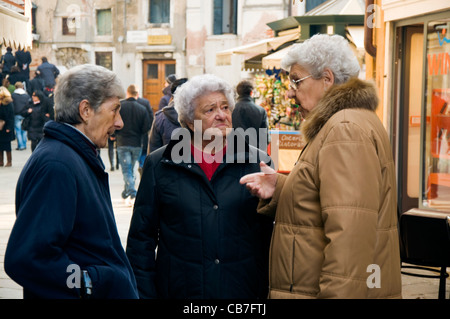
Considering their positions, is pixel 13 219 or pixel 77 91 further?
pixel 13 219

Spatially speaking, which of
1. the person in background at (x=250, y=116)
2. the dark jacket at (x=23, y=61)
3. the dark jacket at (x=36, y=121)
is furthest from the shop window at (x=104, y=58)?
the person in background at (x=250, y=116)

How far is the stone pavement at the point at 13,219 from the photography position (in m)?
6.49

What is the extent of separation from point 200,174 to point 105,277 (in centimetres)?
87

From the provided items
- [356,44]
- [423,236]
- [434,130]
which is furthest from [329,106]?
[356,44]

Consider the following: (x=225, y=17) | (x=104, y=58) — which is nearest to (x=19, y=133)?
(x=225, y=17)

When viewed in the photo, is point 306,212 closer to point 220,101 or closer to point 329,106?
point 329,106

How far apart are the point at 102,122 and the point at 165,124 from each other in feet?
20.7

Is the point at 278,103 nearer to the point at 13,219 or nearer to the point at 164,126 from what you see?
the point at 164,126

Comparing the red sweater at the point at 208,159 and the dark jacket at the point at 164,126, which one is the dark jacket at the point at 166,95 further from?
the red sweater at the point at 208,159

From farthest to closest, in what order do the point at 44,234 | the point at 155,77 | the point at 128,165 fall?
1. the point at 155,77
2. the point at 128,165
3. the point at 44,234

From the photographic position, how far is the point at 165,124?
9117 millimetres

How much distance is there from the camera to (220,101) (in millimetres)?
3514

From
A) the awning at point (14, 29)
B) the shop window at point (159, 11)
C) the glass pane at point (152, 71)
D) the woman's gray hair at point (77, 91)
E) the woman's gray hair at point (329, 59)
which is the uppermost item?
the shop window at point (159, 11)

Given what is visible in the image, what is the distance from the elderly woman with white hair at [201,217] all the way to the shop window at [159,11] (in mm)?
29247
